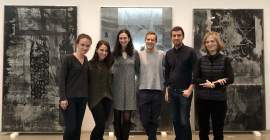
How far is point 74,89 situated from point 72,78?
0.36ft

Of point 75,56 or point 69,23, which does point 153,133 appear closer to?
point 75,56

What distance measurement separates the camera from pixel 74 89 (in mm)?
3406

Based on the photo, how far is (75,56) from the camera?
136 inches

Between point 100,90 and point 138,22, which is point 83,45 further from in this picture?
point 138,22

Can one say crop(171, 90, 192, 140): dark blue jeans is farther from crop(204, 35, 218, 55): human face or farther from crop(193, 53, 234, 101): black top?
crop(204, 35, 218, 55): human face

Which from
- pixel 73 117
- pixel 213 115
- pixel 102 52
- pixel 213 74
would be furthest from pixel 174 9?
pixel 73 117

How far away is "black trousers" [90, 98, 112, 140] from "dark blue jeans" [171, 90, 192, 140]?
27.3 inches

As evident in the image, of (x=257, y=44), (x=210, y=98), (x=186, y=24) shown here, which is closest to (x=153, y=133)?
(x=210, y=98)

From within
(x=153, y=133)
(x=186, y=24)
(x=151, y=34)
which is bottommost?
(x=153, y=133)

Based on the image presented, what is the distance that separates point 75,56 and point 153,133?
1.13 meters

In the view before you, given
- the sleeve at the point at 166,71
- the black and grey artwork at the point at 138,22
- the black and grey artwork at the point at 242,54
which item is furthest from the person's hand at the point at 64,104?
the black and grey artwork at the point at 242,54

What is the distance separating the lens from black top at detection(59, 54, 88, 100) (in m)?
3.38

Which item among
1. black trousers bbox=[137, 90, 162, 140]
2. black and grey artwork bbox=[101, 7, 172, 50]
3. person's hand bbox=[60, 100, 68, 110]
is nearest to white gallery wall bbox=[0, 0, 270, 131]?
black and grey artwork bbox=[101, 7, 172, 50]

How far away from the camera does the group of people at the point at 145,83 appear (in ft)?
11.3
